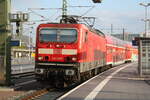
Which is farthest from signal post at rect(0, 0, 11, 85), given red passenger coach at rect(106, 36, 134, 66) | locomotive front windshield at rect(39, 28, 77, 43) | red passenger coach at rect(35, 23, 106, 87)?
red passenger coach at rect(106, 36, 134, 66)

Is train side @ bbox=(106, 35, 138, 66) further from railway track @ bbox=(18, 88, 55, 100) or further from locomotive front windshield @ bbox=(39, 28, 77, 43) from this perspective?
railway track @ bbox=(18, 88, 55, 100)

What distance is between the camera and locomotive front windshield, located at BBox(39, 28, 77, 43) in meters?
18.1

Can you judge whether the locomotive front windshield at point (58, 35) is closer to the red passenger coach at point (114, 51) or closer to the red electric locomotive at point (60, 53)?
the red electric locomotive at point (60, 53)

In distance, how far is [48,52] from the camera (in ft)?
59.1

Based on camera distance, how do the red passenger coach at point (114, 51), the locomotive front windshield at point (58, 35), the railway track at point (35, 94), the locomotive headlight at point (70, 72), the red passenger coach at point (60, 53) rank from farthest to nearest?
1. the red passenger coach at point (114, 51)
2. the locomotive front windshield at point (58, 35)
3. the red passenger coach at point (60, 53)
4. the locomotive headlight at point (70, 72)
5. the railway track at point (35, 94)

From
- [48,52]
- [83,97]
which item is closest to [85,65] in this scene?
[48,52]

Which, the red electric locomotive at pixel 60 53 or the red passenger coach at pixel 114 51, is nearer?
the red electric locomotive at pixel 60 53

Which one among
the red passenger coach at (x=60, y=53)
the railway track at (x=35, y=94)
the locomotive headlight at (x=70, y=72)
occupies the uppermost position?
the red passenger coach at (x=60, y=53)

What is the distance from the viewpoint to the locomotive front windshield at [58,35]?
59.4ft

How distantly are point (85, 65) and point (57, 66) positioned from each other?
92.2 inches

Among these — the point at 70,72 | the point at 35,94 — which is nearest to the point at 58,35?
the point at 70,72

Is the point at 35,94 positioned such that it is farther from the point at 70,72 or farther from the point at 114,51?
the point at 114,51

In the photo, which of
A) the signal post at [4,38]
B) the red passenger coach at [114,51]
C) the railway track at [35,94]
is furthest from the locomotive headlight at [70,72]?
the red passenger coach at [114,51]

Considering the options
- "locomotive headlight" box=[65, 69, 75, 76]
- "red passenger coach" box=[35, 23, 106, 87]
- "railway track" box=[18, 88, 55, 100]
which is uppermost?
A: "red passenger coach" box=[35, 23, 106, 87]
